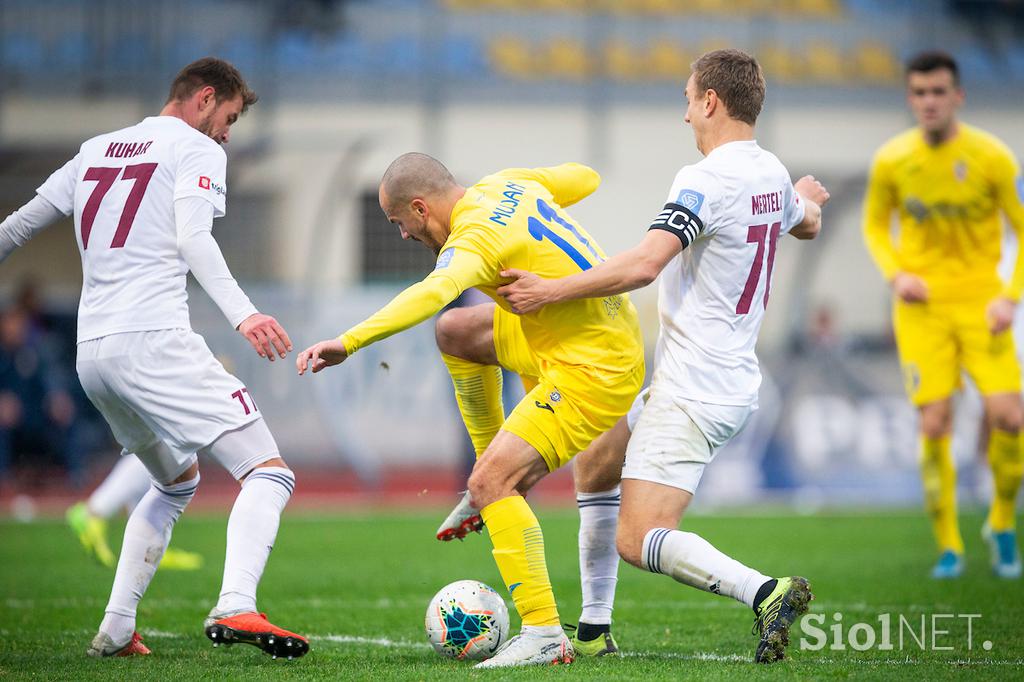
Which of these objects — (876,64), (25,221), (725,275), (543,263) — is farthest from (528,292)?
(876,64)

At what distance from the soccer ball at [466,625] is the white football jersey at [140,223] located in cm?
157

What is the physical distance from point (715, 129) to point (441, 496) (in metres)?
11.2

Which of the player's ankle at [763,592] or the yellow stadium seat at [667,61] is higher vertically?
the yellow stadium seat at [667,61]

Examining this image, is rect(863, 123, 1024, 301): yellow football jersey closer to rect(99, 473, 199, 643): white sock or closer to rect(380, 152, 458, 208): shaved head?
rect(380, 152, 458, 208): shaved head

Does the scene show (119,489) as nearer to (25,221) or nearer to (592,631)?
(25,221)

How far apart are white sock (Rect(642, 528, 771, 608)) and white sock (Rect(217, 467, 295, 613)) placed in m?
1.48

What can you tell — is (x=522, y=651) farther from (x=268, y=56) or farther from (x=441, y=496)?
(x=268, y=56)

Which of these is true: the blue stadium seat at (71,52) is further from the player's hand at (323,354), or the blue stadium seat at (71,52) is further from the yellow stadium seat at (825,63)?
the player's hand at (323,354)

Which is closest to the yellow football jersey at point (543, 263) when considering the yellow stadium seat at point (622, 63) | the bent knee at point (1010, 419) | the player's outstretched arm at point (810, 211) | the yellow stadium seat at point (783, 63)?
the player's outstretched arm at point (810, 211)

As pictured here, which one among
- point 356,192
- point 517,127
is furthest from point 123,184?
point 517,127

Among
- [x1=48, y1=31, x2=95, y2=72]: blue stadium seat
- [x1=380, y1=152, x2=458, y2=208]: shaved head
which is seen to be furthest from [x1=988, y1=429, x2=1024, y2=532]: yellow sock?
[x1=48, y1=31, x2=95, y2=72]: blue stadium seat

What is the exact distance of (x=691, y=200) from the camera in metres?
4.84

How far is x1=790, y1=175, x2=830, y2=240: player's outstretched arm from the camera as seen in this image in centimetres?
536

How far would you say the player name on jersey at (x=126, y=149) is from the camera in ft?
17.4
